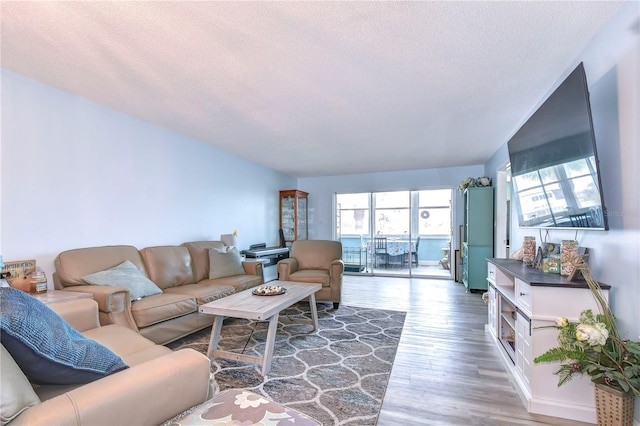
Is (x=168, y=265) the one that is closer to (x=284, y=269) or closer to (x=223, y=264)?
(x=223, y=264)

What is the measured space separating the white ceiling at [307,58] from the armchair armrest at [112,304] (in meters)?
1.75

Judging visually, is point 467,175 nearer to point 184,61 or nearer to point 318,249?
point 318,249

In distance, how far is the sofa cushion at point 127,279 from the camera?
→ 2.62m

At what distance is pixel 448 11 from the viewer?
5.45ft

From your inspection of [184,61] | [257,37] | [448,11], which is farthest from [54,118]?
[448,11]

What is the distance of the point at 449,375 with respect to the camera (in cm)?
229

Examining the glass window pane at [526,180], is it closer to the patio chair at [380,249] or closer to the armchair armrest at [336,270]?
the armchair armrest at [336,270]

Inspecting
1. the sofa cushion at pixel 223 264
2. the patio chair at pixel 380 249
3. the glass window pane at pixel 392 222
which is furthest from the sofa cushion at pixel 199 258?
the glass window pane at pixel 392 222

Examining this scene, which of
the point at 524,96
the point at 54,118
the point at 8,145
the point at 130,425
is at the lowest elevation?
the point at 130,425

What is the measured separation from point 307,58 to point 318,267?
10.3ft

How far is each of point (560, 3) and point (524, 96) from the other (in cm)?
129

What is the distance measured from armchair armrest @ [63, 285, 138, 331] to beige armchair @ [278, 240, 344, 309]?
6.88ft

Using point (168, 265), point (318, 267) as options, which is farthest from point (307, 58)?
point (318, 267)

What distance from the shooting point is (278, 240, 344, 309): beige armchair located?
4020 millimetres
